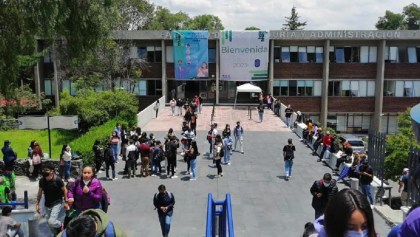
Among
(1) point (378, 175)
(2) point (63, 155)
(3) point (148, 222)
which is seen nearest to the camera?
(3) point (148, 222)

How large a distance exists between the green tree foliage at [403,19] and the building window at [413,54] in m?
72.4

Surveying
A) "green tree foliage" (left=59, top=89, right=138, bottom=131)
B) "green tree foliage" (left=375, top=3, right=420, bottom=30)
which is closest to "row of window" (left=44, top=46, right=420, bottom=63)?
"green tree foliage" (left=59, top=89, right=138, bottom=131)

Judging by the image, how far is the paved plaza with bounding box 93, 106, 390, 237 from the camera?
495 inches

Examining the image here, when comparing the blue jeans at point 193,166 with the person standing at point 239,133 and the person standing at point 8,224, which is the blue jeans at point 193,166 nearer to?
the person standing at point 239,133

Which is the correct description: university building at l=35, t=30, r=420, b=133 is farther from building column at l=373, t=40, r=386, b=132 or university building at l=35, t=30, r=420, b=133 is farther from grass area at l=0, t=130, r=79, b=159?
grass area at l=0, t=130, r=79, b=159

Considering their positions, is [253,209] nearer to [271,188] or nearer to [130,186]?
[271,188]

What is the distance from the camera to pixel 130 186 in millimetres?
16656

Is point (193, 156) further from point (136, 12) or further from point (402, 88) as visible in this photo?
point (136, 12)

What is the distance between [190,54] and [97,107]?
10913mm

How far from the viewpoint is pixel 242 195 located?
51.4ft

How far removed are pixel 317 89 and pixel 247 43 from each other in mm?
8328

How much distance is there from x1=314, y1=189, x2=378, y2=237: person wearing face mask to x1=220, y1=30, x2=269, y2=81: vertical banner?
38.8 m

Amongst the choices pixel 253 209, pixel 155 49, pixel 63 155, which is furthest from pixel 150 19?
pixel 253 209

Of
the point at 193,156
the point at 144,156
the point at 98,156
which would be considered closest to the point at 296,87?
the point at 193,156
